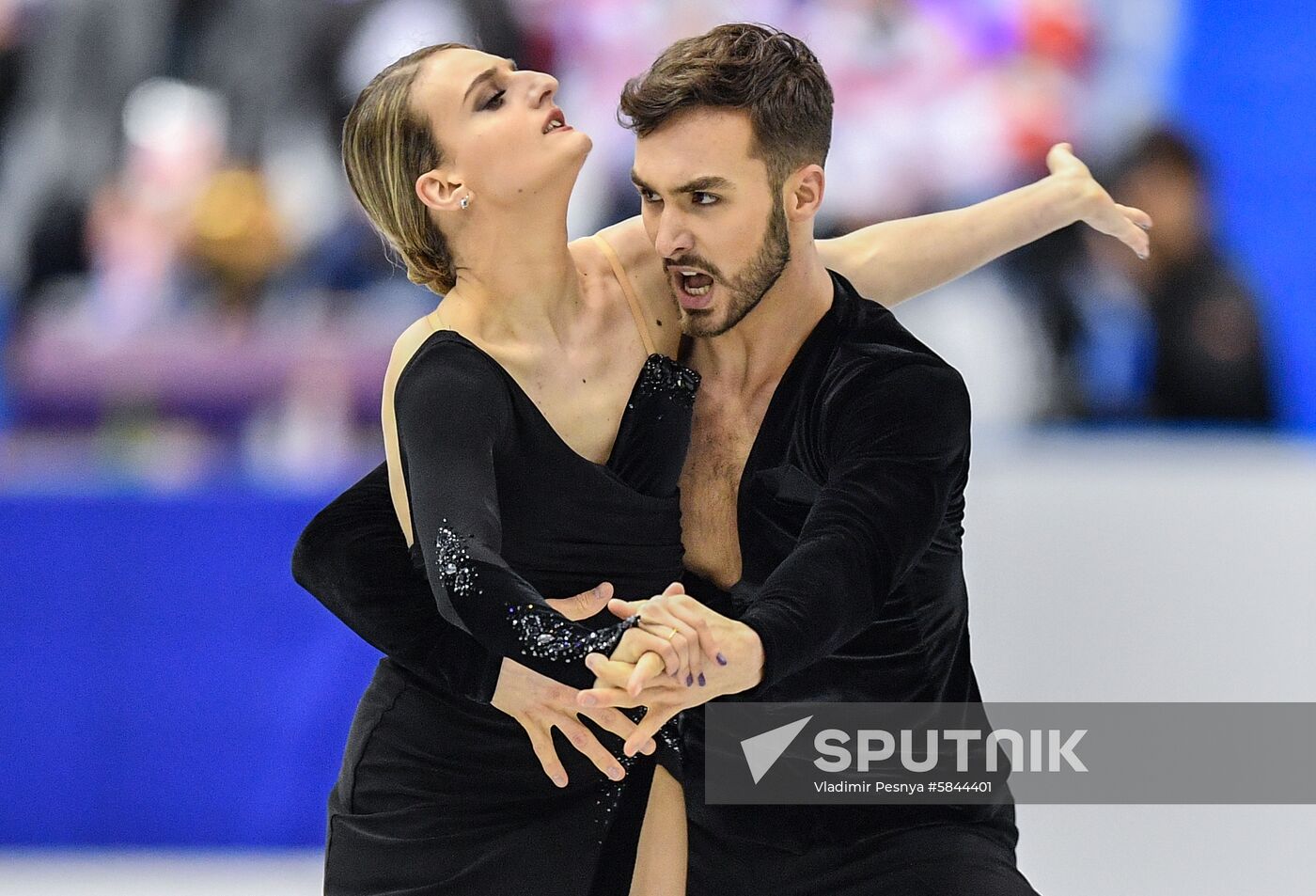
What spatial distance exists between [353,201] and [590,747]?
388 cm

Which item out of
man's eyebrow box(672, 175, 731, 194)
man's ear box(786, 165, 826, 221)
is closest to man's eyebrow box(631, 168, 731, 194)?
man's eyebrow box(672, 175, 731, 194)

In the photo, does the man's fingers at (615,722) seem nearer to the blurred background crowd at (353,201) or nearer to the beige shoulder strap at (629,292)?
the beige shoulder strap at (629,292)

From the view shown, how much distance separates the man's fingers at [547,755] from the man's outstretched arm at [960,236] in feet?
3.04

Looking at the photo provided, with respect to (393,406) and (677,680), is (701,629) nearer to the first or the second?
(677,680)

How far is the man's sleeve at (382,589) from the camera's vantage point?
221cm

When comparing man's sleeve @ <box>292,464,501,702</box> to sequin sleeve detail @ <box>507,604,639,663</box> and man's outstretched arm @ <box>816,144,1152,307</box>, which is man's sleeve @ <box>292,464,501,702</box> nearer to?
sequin sleeve detail @ <box>507,604,639,663</box>

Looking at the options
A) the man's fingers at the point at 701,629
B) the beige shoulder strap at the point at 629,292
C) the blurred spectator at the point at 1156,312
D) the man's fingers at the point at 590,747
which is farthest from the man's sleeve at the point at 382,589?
the blurred spectator at the point at 1156,312

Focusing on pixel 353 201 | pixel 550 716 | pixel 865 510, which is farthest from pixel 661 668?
pixel 353 201

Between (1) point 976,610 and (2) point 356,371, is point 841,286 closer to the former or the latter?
(1) point 976,610

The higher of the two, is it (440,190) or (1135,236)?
(1135,236)

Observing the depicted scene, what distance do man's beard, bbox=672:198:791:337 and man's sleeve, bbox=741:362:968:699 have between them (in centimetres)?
18

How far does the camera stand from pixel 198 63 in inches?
230

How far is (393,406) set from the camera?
2.29m

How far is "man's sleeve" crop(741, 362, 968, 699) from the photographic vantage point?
2008mm
